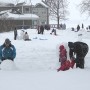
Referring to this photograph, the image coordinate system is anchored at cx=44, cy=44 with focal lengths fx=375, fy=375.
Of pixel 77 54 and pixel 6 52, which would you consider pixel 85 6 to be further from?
pixel 77 54

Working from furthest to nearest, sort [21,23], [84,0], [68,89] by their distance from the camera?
[21,23], [84,0], [68,89]

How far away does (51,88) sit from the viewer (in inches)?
334

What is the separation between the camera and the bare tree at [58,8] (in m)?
82.9

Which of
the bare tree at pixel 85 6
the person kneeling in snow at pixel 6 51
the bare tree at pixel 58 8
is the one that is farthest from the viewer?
the bare tree at pixel 58 8

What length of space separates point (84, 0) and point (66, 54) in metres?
38.1

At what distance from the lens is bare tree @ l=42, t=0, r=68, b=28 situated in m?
82.9

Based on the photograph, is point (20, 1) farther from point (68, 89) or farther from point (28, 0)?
point (68, 89)

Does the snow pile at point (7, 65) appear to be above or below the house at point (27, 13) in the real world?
below

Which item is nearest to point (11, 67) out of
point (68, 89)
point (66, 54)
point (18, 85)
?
point (66, 54)

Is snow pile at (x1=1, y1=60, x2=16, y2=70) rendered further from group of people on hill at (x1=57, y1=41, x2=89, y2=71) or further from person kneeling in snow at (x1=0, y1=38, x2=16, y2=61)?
group of people on hill at (x1=57, y1=41, x2=89, y2=71)

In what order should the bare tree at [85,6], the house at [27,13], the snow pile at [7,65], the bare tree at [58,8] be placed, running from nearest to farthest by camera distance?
1. the snow pile at [7,65]
2. the bare tree at [85,6]
3. the house at [27,13]
4. the bare tree at [58,8]

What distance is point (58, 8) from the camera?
82.1 meters

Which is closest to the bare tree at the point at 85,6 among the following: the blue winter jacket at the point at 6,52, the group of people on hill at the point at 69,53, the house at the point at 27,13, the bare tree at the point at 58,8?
the house at the point at 27,13

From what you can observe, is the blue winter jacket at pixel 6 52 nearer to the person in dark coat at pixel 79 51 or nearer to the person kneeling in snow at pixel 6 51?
the person kneeling in snow at pixel 6 51
